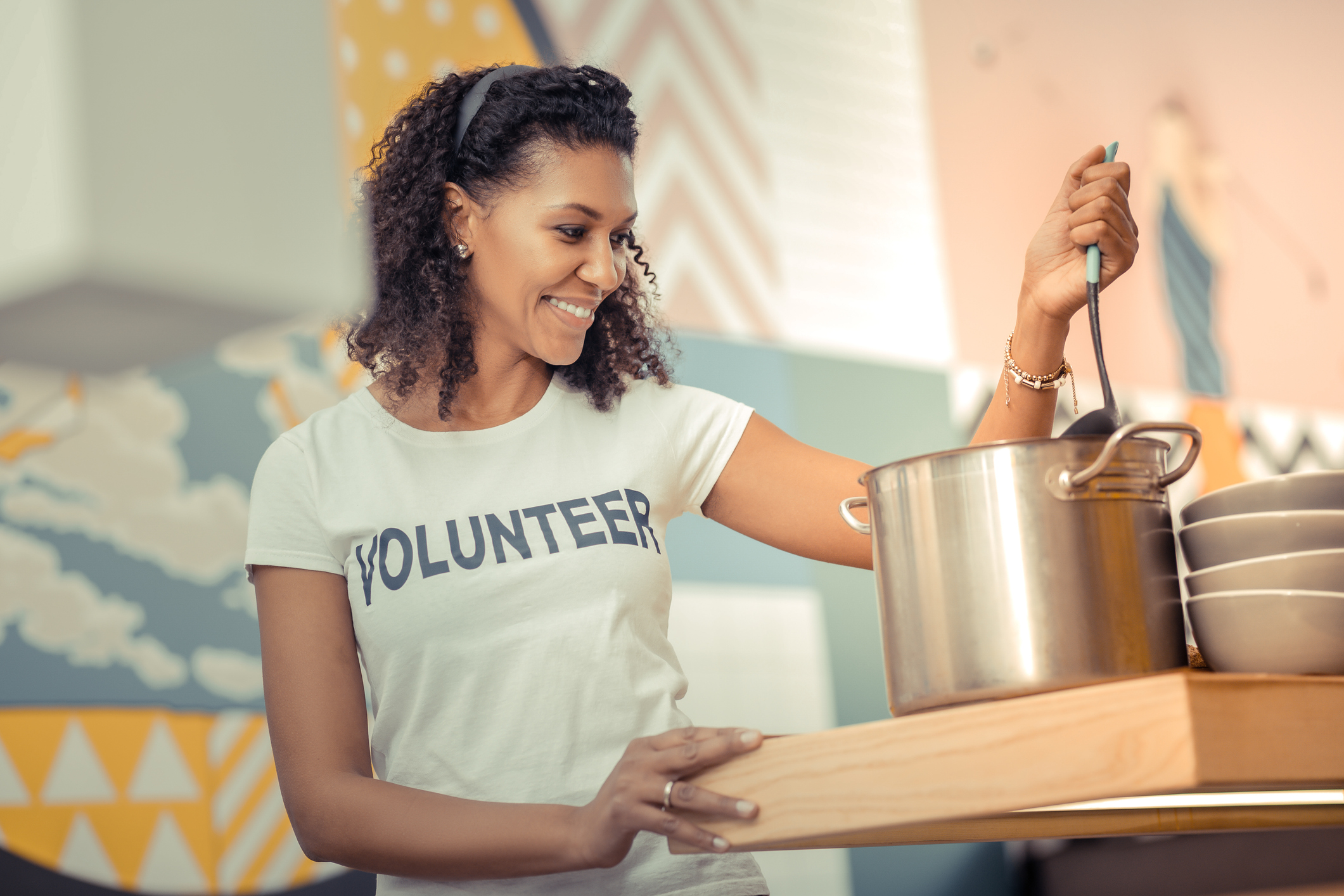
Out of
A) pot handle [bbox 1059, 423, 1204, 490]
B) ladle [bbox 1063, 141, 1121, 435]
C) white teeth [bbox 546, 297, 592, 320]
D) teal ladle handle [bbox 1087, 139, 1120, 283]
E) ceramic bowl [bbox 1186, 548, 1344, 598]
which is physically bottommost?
ceramic bowl [bbox 1186, 548, 1344, 598]

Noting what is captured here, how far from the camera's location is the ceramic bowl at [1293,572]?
2.02ft

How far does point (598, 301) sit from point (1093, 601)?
2.36ft

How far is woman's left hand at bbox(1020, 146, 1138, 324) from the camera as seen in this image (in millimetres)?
855

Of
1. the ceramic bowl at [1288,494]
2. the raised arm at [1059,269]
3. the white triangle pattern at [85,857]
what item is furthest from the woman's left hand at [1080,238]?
the white triangle pattern at [85,857]

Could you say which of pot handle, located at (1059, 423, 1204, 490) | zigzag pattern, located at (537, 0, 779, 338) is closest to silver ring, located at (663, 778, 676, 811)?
pot handle, located at (1059, 423, 1204, 490)

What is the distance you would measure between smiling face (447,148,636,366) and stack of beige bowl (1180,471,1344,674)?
669 millimetres

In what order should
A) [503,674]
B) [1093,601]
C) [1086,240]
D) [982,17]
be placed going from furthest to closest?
[982,17], [503,674], [1086,240], [1093,601]

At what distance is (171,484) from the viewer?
1790mm

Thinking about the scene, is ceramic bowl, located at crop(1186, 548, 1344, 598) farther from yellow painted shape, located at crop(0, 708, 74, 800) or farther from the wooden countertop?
yellow painted shape, located at crop(0, 708, 74, 800)

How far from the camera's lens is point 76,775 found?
64.0 inches

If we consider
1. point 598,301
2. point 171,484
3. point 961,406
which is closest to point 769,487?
point 598,301

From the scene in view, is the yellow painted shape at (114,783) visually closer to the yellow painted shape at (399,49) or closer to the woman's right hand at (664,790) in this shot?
the yellow painted shape at (399,49)

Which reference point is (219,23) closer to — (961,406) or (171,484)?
(171,484)

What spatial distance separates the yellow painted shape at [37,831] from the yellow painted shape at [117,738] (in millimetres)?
73
